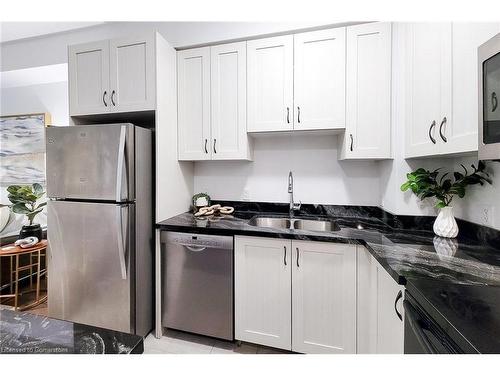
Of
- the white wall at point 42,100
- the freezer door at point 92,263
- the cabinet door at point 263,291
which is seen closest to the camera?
the cabinet door at point 263,291

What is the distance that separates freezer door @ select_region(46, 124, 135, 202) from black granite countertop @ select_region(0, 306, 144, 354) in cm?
123

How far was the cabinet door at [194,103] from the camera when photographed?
210 centimetres

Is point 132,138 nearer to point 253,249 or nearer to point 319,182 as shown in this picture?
point 253,249

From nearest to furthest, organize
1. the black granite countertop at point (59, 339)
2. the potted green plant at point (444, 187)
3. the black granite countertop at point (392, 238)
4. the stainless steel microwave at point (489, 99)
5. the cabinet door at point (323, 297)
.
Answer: the black granite countertop at point (59, 339) < the stainless steel microwave at point (489, 99) < the black granite countertop at point (392, 238) < the potted green plant at point (444, 187) < the cabinet door at point (323, 297)

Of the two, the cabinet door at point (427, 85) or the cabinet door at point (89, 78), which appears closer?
the cabinet door at point (427, 85)

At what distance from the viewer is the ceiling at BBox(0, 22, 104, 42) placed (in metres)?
2.34

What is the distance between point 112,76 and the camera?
1979 mm

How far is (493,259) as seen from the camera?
1.10 m

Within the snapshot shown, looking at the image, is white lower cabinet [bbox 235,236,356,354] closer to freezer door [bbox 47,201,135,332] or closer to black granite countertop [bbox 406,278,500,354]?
black granite countertop [bbox 406,278,500,354]

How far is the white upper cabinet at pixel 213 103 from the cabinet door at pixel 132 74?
312mm

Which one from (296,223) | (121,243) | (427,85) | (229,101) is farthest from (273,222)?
(427,85)

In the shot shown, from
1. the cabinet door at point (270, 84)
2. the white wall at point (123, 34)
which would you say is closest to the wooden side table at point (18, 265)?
the white wall at point (123, 34)

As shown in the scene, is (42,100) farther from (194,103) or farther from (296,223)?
(296,223)

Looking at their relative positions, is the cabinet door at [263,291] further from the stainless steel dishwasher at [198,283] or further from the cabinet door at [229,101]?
the cabinet door at [229,101]
